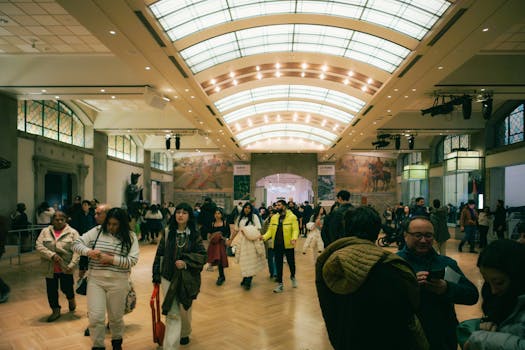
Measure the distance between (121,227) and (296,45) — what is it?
8546 mm

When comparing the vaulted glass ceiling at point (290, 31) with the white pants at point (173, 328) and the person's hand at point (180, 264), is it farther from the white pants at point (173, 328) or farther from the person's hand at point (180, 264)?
the white pants at point (173, 328)

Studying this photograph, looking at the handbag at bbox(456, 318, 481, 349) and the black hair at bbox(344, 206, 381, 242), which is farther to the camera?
the black hair at bbox(344, 206, 381, 242)

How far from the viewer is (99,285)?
3.85 meters

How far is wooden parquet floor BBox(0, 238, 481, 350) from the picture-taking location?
449 cm

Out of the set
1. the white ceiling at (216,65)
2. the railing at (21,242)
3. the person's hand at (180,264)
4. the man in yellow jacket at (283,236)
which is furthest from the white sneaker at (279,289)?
the railing at (21,242)

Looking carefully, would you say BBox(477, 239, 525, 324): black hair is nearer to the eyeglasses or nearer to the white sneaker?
the eyeglasses

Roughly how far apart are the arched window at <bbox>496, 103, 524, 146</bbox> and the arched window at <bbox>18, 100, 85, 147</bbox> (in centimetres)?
1901

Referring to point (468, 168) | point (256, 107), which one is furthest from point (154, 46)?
point (468, 168)

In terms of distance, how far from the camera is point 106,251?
3.94 m

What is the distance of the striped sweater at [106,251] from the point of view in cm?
386

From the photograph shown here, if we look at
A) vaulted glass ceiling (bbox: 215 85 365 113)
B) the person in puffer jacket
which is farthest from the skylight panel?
the person in puffer jacket

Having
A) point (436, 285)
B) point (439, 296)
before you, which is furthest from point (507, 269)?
point (439, 296)

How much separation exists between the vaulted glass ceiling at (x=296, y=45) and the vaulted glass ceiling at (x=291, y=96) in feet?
13.3

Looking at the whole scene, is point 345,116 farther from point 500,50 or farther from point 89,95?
point 89,95
